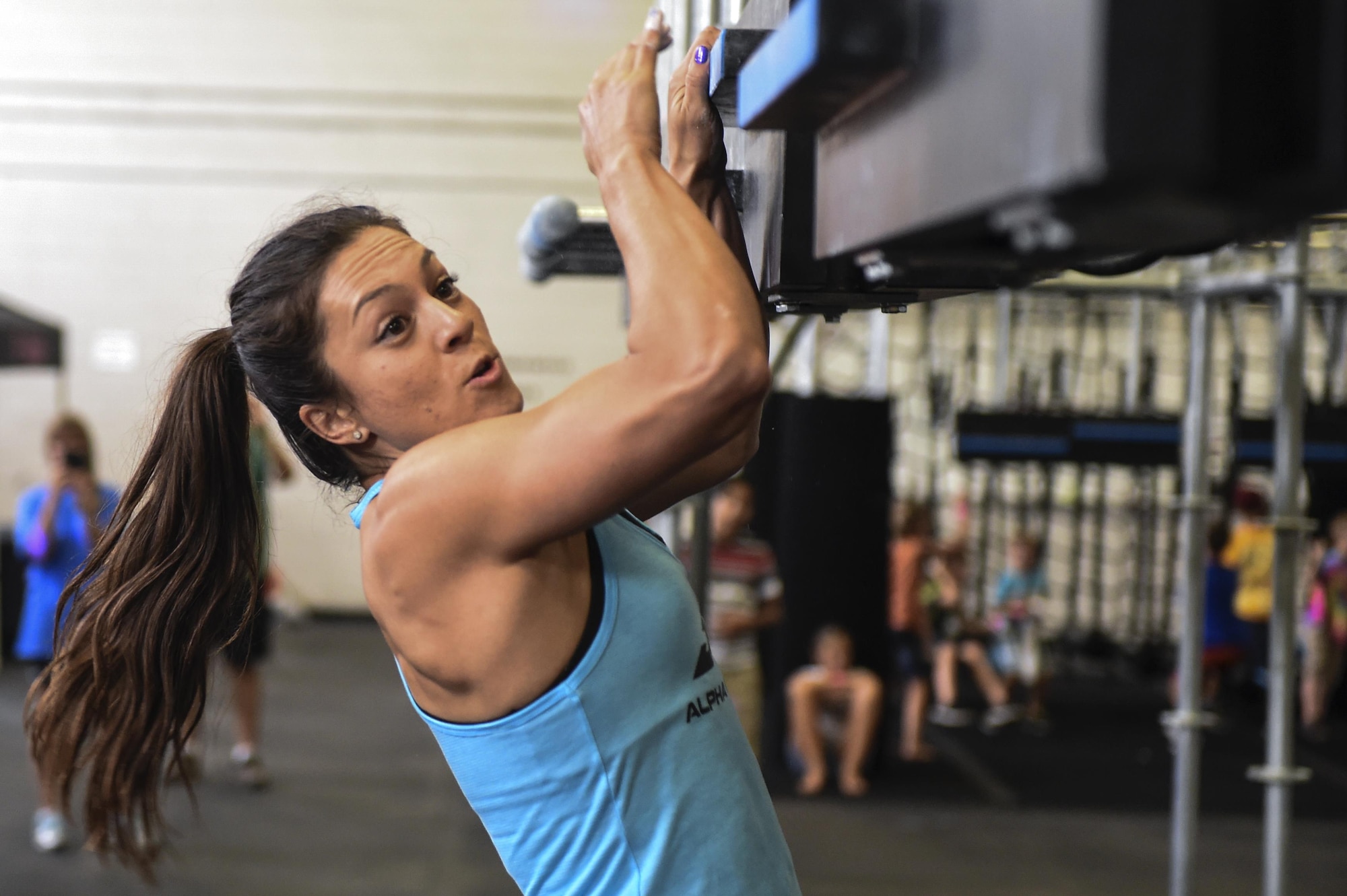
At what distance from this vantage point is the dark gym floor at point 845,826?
396cm

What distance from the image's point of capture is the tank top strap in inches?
40.1

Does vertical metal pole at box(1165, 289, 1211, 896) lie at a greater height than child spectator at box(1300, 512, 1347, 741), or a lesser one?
greater

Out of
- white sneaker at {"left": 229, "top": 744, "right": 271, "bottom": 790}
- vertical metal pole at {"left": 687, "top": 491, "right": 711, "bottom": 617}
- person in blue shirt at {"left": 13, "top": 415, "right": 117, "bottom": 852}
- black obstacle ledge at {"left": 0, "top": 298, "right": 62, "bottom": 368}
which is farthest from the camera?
black obstacle ledge at {"left": 0, "top": 298, "right": 62, "bottom": 368}

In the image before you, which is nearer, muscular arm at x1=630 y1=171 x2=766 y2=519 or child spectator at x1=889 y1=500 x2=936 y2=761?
muscular arm at x1=630 y1=171 x2=766 y2=519

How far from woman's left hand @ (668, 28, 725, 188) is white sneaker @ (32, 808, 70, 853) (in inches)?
157

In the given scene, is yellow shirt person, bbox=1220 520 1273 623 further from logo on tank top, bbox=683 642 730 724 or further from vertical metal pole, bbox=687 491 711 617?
logo on tank top, bbox=683 642 730 724

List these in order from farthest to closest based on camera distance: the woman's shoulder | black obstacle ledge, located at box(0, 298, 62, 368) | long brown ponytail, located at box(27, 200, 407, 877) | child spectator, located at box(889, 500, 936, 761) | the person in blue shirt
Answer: black obstacle ledge, located at box(0, 298, 62, 368) → child spectator, located at box(889, 500, 936, 761) → the woman's shoulder → the person in blue shirt → long brown ponytail, located at box(27, 200, 407, 877)

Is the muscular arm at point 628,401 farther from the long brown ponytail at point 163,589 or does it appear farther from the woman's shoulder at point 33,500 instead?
the woman's shoulder at point 33,500

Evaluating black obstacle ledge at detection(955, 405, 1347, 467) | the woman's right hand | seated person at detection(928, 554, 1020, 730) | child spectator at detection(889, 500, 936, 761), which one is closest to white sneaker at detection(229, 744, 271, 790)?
child spectator at detection(889, 500, 936, 761)

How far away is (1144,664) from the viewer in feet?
24.9

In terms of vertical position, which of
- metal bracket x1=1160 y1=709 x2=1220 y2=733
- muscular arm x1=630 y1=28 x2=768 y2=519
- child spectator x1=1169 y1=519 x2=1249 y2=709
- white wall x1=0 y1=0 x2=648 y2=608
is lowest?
child spectator x1=1169 y1=519 x2=1249 y2=709

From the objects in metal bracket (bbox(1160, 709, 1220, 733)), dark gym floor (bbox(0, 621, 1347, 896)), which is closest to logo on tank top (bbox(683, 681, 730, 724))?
metal bracket (bbox(1160, 709, 1220, 733))

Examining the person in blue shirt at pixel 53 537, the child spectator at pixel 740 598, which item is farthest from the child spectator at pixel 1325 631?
the person in blue shirt at pixel 53 537

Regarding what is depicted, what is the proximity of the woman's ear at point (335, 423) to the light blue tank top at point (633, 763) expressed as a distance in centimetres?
24
